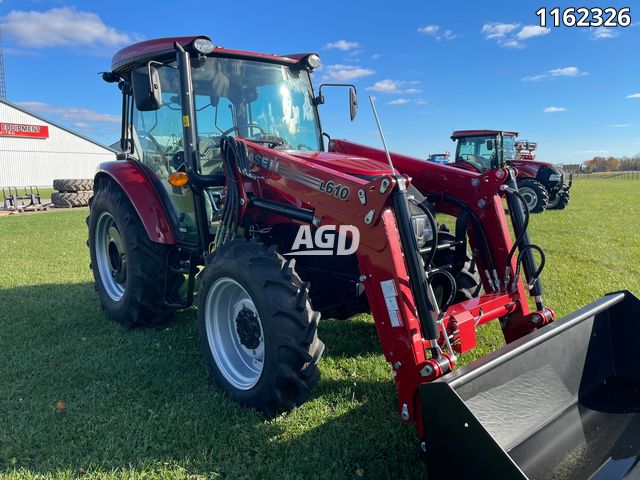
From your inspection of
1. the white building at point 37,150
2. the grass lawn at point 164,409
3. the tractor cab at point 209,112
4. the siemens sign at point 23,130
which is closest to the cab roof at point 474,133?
the grass lawn at point 164,409

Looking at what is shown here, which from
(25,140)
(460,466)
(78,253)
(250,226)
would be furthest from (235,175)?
(25,140)

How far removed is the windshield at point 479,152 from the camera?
14844 millimetres

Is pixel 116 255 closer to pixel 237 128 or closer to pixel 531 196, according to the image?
pixel 237 128

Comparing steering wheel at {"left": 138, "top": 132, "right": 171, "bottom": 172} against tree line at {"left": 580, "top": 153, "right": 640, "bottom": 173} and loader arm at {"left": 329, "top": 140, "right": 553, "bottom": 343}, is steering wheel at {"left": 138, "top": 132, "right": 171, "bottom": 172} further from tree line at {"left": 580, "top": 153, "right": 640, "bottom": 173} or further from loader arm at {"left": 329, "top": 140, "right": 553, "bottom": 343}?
tree line at {"left": 580, "top": 153, "right": 640, "bottom": 173}

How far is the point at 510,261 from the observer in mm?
3361

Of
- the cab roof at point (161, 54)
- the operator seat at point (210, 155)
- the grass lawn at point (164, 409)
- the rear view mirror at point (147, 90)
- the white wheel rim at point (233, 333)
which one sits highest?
the cab roof at point (161, 54)

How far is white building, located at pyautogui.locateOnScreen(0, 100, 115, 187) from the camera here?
35.7 m

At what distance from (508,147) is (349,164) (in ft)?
43.6

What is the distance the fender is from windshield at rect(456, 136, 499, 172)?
1210cm

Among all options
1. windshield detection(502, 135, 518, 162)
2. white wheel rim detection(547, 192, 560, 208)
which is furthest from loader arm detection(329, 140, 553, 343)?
white wheel rim detection(547, 192, 560, 208)

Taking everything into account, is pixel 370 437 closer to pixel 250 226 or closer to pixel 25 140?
pixel 250 226

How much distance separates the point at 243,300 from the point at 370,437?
1.20 metres

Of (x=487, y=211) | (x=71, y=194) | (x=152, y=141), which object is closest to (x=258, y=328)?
(x=487, y=211)

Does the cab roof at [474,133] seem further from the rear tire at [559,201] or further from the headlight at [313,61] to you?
the headlight at [313,61]
